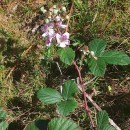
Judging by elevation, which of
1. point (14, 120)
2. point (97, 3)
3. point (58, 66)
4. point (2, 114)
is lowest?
point (14, 120)

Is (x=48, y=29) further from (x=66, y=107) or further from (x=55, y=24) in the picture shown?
(x=66, y=107)

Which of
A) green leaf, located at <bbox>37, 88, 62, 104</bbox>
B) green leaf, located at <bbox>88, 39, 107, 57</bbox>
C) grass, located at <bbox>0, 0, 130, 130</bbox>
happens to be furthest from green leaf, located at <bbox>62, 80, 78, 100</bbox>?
grass, located at <bbox>0, 0, 130, 130</bbox>

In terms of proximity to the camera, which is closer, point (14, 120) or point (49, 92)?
point (49, 92)

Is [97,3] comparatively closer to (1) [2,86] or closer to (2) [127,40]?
(2) [127,40]

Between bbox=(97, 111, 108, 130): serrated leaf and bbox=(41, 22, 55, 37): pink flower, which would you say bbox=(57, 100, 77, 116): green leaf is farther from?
bbox=(41, 22, 55, 37): pink flower

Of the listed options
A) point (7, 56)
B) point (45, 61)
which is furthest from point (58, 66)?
point (7, 56)
